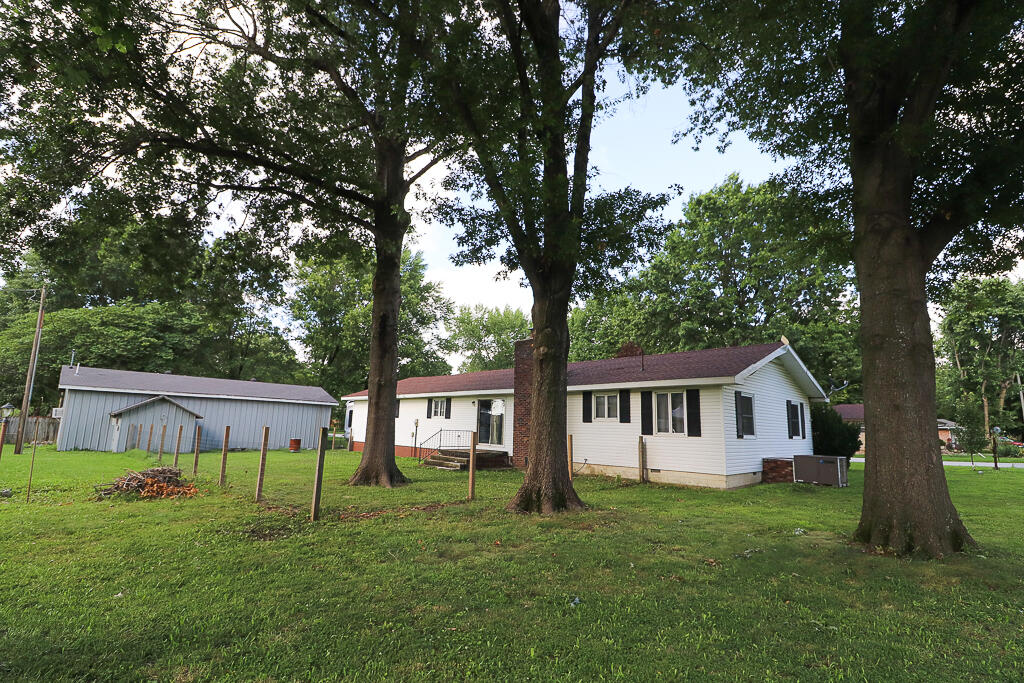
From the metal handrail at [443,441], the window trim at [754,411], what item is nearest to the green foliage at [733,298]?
the metal handrail at [443,441]

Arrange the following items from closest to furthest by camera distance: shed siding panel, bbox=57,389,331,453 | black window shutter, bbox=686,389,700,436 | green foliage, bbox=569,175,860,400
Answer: black window shutter, bbox=686,389,700,436 → shed siding panel, bbox=57,389,331,453 → green foliage, bbox=569,175,860,400

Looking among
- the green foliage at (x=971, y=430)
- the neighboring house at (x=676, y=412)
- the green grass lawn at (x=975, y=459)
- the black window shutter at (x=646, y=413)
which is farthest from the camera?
the green grass lawn at (x=975, y=459)

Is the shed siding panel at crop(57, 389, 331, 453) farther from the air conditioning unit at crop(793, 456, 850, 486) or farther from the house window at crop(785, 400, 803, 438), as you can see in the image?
the air conditioning unit at crop(793, 456, 850, 486)

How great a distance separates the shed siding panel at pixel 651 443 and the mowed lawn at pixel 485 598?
14.8 ft

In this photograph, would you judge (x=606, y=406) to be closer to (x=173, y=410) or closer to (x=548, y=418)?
(x=548, y=418)

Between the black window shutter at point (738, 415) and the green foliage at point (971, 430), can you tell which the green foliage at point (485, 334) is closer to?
the green foliage at point (971, 430)

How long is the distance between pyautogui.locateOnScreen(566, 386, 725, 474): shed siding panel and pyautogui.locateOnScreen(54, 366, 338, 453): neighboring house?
673 inches

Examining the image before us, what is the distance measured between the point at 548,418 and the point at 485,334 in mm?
42747

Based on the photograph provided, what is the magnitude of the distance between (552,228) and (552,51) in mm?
3015

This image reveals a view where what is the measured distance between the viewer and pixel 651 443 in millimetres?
13961

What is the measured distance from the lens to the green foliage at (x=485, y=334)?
50438 millimetres

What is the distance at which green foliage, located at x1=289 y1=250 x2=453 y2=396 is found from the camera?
108ft

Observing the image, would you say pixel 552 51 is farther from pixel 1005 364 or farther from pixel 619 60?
pixel 1005 364

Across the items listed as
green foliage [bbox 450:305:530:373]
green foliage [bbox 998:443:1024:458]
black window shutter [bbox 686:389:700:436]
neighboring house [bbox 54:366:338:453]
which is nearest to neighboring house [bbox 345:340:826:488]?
black window shutter [bbox 686:389:700:436]
